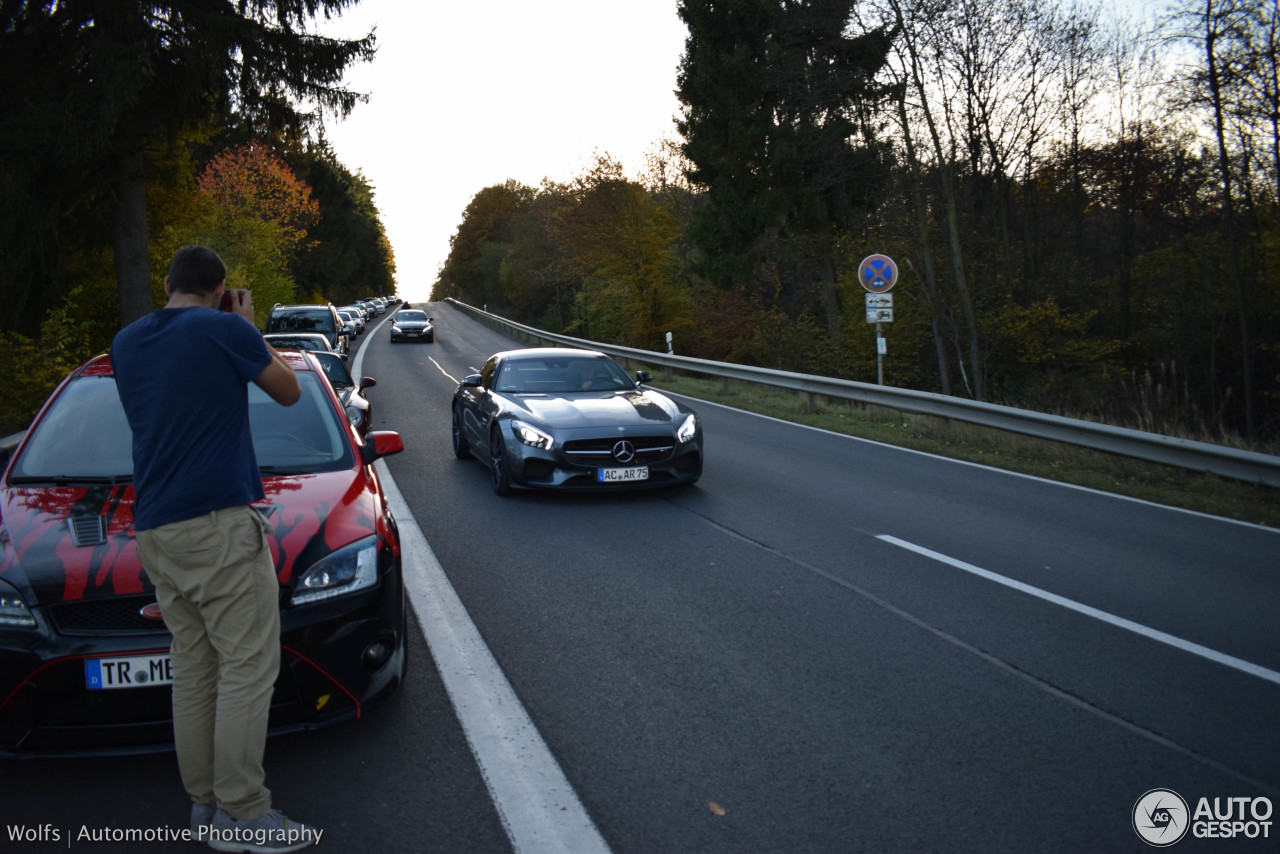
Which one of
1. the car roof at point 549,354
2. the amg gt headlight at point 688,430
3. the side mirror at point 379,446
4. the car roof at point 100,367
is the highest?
the car roof at point 100,367

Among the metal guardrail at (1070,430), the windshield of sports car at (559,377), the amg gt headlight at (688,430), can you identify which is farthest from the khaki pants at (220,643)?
the metal guardrail at (1070,430)

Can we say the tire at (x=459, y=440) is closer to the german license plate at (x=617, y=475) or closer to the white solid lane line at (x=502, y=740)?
the german license plate at (x=617, y=475)

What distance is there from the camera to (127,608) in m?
3.40

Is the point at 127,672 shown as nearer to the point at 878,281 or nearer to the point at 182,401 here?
the point at 182,401

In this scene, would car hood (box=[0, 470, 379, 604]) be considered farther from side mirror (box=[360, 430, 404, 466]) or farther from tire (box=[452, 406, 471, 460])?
tire (box=[452, 406, 471, 460])

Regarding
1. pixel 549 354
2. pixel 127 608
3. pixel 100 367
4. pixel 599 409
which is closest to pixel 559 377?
pixel 549 354

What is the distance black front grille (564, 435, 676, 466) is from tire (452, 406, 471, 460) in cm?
308

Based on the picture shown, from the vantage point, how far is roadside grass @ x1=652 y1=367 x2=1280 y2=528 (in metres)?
9.24

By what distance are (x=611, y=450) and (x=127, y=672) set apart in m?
5.56

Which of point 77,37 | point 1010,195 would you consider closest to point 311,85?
point 77,37

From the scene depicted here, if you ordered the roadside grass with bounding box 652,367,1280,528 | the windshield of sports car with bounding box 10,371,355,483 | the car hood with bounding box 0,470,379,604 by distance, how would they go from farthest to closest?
the roadside grass with bounding box 652,367,1280,528 < the windshield of sports car with bounding box 10,371,355,483 < the car hood with bounding box 0,470,379,604

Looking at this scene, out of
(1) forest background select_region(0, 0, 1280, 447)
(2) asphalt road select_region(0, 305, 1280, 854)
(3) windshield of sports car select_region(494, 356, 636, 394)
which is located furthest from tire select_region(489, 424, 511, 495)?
(1) forest background select_region(0, 0, 1280, 447)

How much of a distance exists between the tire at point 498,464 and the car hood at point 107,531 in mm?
4395

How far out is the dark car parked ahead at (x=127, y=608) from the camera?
3291 millimetres
